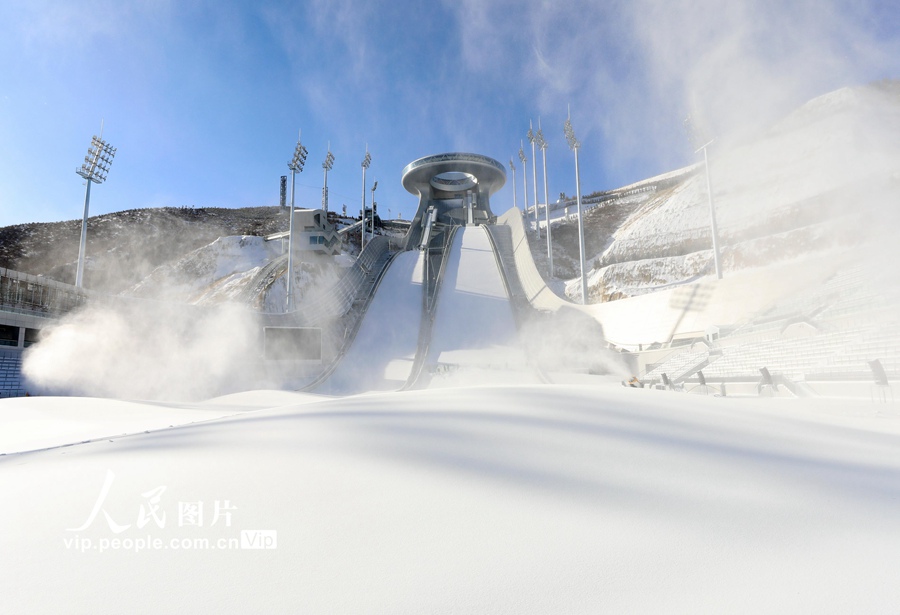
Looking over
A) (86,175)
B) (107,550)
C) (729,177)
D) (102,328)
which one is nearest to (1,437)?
(107,550)

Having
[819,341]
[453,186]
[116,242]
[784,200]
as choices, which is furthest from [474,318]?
[116,242]

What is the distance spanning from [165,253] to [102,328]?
3771 cm

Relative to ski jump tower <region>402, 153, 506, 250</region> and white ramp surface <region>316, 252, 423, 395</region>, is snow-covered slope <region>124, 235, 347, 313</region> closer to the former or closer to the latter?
white ramp surface <region>316, 252, 423, 395</region>

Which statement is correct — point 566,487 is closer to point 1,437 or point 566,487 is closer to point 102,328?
point 1,437

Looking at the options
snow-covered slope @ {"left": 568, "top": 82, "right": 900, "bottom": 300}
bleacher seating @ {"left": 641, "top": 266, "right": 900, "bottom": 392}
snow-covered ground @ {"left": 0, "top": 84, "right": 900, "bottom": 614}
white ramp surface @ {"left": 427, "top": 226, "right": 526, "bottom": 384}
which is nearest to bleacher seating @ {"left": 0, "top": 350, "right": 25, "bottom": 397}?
snow-covered ground @ {"left": 0, "top": 84, "right": 900, "bottom": 614}

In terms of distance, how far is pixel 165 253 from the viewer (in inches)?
1779

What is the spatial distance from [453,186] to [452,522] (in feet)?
122

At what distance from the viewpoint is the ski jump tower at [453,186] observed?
3459 centimetres

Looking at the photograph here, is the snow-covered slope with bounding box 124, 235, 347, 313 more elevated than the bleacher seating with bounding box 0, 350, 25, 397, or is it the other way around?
the snow-covered slope with bounding box 124, 235, 347, 313

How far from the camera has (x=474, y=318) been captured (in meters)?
19.4

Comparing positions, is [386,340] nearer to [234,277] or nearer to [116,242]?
[234,277]

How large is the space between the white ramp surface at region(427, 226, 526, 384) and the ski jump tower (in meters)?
9.04

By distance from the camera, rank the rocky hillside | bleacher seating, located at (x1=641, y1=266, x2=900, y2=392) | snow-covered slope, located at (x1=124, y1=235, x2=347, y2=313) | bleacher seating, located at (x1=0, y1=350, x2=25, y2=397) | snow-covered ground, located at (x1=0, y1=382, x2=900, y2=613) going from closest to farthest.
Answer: snow-covered ground, located at (x1=0, y1=382, x2=900, y2=613), bleacher seating, located at (x1=641, y1=266, x2=900, y2=392), bleacher seating, located at (x1=0, y1=350, x2=25, y2=397), snow-covered slope, located at (x1=124, y1=235, x2=347, y2=313), the rocky hillside

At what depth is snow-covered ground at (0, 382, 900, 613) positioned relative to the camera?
55.0 inches
